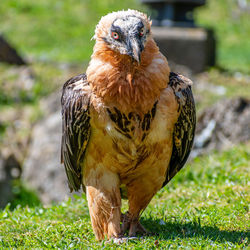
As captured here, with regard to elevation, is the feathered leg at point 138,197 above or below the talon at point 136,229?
above

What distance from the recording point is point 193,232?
4594 millimetres

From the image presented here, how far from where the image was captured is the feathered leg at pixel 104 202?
4480 millimetres

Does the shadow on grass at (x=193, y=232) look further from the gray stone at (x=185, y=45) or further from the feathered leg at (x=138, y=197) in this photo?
the gray stone at (x=185, y=45)

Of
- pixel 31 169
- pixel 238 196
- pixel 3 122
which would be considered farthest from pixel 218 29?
pixel 238 196

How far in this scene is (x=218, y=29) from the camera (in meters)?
26.3

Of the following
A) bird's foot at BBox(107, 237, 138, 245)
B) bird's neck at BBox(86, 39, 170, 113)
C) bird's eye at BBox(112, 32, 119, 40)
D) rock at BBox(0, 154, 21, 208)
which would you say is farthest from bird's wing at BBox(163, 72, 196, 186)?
rock at BBox(0, 154, 21, 208)

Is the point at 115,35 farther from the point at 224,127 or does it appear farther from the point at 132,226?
the point at 224,127

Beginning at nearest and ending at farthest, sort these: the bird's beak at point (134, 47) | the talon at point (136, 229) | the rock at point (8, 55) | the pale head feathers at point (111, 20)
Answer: the bird's beak at point (134, 47), the pale head feathers at point (111, 20), the talon at point (136, 229), the rock at point (8, 55)

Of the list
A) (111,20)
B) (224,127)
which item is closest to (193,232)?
(111,20)

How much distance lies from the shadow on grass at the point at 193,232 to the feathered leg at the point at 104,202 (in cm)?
46

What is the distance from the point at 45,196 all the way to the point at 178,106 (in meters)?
4.99

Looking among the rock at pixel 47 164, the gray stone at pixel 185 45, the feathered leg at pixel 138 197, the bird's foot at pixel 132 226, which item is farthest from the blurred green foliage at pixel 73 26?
the feathered leg at pixel 138 197

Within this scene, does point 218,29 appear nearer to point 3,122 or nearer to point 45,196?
point 3,122

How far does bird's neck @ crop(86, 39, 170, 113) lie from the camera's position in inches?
169
